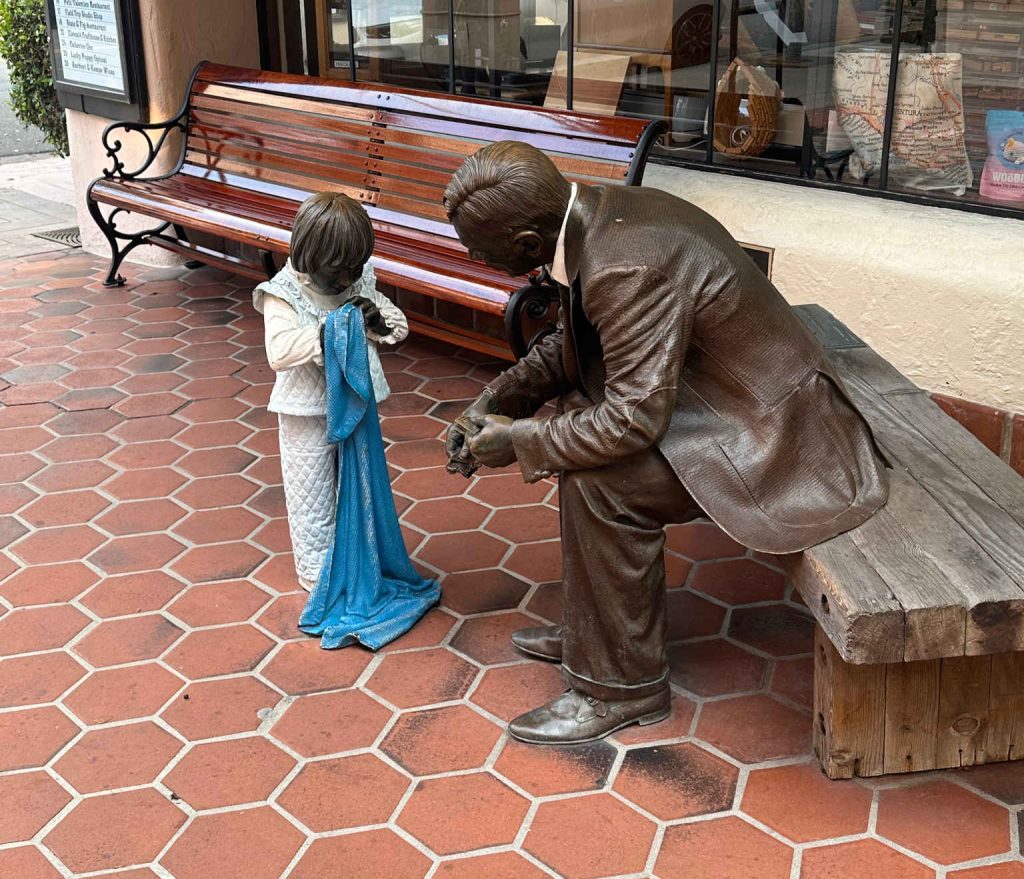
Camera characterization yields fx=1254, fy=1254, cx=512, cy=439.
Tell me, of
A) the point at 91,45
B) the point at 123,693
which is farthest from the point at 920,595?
the point at 91,45

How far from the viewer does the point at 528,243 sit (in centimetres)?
280

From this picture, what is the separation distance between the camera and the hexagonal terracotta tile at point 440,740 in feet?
9.78

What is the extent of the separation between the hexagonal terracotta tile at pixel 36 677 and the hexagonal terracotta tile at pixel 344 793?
2.66 ft

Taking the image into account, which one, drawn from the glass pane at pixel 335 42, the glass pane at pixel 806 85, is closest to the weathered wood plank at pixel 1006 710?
the glass pane at pixel 806 85

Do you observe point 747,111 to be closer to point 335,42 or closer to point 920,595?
point 335,42

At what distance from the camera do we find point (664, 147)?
546 cm

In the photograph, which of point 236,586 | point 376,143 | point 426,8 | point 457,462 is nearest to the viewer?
point 457,462

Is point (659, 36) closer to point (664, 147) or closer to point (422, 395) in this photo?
point (664, 147)

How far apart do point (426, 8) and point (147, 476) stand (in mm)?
3057

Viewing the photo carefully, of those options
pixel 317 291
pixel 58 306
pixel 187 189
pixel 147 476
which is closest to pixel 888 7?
pixel 317 291

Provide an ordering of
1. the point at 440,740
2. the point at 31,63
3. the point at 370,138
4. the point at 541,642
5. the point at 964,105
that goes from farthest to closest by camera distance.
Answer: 1. the point at 31,63
2. the point at 370,138
3. the point at 964,105
4. the point at 541,642
5. the point at 440,740

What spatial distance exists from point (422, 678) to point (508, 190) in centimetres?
134

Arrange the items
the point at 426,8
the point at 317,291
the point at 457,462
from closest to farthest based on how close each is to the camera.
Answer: the point at 457,462 < the point at 317,291 < the point at 426,8

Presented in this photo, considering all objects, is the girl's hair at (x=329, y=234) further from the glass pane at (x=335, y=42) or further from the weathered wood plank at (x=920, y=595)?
the glass pane at (x=335, y=42)
